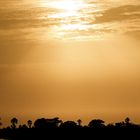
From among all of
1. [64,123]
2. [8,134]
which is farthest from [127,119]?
[8,134]

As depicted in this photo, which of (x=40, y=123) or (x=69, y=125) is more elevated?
(x=40, y=123)

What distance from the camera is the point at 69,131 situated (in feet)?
412

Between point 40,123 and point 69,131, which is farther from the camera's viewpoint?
point 40,123

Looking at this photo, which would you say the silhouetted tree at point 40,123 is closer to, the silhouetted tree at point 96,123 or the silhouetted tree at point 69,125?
the silhouetted tree at point 69,125

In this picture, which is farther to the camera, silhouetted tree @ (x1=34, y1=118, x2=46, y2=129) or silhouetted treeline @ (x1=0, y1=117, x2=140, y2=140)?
silhouetted tree @ (x1=34, y1=118, x2=46, y2=129)

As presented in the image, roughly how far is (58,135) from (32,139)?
16.3 feet

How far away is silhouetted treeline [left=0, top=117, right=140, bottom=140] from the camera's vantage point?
117m

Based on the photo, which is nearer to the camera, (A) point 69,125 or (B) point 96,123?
(A) point 69,125

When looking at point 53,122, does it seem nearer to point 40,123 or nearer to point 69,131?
point 40,123

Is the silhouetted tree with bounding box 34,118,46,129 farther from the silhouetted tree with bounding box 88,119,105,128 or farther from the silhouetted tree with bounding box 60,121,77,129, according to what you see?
the silhouetted tree with bounding box 88,119,105,128

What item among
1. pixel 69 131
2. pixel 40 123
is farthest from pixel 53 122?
pixel 69 131

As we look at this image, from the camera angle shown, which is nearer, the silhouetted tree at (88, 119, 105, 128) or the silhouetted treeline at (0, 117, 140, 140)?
the silhouetted treeline at (0, 117, 140, 140)

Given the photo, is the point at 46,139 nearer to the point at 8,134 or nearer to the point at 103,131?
the point at 103,131

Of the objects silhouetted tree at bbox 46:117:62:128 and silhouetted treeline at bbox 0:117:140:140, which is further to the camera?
silhouetted tree at bbox 46:117:62:128
